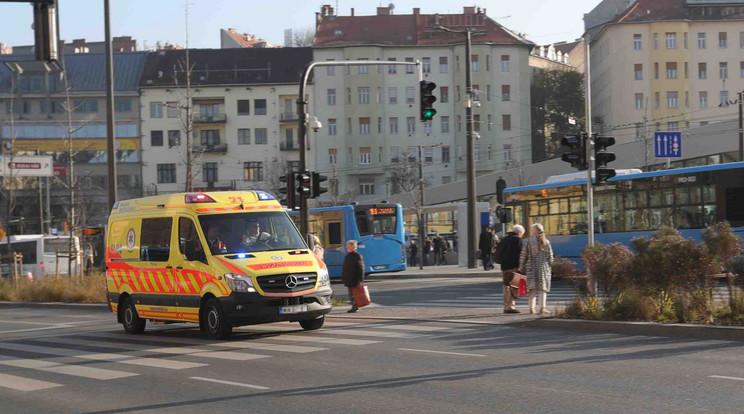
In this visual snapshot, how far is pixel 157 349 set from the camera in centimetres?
1669

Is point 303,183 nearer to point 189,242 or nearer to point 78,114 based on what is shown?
point 189,242

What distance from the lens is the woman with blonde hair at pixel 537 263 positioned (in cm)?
1931

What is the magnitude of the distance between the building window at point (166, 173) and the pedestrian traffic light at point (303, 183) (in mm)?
80060

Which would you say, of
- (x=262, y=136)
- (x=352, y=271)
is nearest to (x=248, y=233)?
(x=352, y=271)

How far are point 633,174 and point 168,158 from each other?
76.7m

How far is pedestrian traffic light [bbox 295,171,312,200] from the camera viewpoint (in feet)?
82.6

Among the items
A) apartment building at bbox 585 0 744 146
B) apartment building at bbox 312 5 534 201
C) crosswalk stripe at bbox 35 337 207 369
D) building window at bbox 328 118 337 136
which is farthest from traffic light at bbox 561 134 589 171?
building window at bbox 328 118 337 136

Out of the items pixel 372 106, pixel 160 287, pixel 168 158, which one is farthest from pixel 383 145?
pixel 160 287

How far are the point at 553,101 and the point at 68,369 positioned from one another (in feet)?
317

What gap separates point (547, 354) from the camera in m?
13.7

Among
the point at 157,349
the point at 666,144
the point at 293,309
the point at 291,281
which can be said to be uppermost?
the point at 666,144

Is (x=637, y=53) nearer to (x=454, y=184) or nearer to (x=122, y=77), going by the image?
(x=454, y=184)

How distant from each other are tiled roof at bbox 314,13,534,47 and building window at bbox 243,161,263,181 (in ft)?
42.2

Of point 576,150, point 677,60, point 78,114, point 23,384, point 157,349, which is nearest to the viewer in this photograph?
point 23,384
